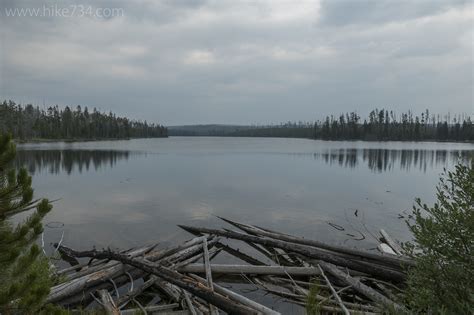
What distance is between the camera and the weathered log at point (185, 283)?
671 cm

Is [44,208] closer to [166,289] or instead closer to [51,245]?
[166,289]

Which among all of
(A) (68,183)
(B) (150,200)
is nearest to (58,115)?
(A) (68,183)

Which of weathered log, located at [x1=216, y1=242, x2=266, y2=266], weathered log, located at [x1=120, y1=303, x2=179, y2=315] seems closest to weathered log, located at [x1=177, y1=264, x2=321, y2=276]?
weathered log, located at [x1=120, y1=303, x2=179, y2=315]

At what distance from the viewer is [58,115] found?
149500mm

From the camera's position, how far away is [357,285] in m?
7.94

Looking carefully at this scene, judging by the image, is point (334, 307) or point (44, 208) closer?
point (44, 208)

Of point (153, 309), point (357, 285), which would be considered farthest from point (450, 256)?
point (153, 309)

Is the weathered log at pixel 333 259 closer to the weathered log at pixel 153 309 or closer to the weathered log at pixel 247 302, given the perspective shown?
the weathered log at pixel 247 302

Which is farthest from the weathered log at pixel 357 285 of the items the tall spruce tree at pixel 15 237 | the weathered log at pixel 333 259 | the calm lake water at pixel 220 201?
A: the tall spruce tree at pixel 15 237

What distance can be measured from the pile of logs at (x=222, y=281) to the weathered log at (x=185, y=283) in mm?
18

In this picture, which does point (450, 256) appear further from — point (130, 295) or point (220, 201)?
point (220, 201)

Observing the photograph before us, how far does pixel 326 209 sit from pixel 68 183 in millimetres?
20790

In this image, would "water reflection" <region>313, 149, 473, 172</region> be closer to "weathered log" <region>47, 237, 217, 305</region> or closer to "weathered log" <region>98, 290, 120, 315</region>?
"weathered log" <region>47, 237, 217, 305</region>

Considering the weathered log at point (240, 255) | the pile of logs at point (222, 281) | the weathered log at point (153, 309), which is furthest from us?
the weathered log at point (240, 255)
